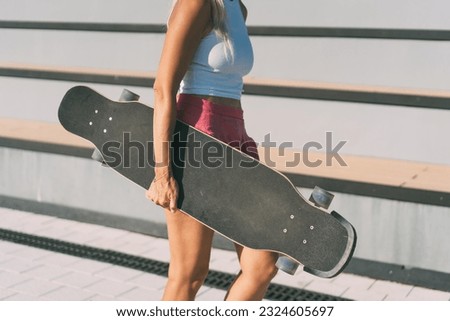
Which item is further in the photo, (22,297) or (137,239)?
(137,239)

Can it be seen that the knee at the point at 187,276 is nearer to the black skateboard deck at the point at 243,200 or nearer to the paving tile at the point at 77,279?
the black skateboard deck at the point at 243,200

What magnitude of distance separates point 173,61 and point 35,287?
268cm

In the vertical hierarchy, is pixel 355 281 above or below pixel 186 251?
below

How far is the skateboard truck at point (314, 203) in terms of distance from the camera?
275 centimetres

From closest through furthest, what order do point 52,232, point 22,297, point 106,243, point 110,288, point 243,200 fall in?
point 243,200
point 22,297
point 110,288
point 106,243
point 52,232

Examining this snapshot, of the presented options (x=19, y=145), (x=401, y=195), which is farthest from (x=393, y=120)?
(x=19, y=145)

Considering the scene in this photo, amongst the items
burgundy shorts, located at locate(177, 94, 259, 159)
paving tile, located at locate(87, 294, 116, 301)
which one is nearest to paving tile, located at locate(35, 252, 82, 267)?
paving tile, located at locate(87, 294, 116, 301)

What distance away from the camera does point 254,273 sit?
283cm

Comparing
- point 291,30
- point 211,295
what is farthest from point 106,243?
point 291,30

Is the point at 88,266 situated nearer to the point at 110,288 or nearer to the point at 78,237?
the point at 110,288

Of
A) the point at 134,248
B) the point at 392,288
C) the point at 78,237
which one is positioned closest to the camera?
the point at 392,288

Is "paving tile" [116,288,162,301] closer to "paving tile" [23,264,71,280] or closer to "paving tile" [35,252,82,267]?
"paving tile" [23,264,71,280]

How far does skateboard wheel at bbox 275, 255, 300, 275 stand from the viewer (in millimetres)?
2777

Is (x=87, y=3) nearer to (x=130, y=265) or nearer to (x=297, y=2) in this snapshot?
(x=297, y=2)
